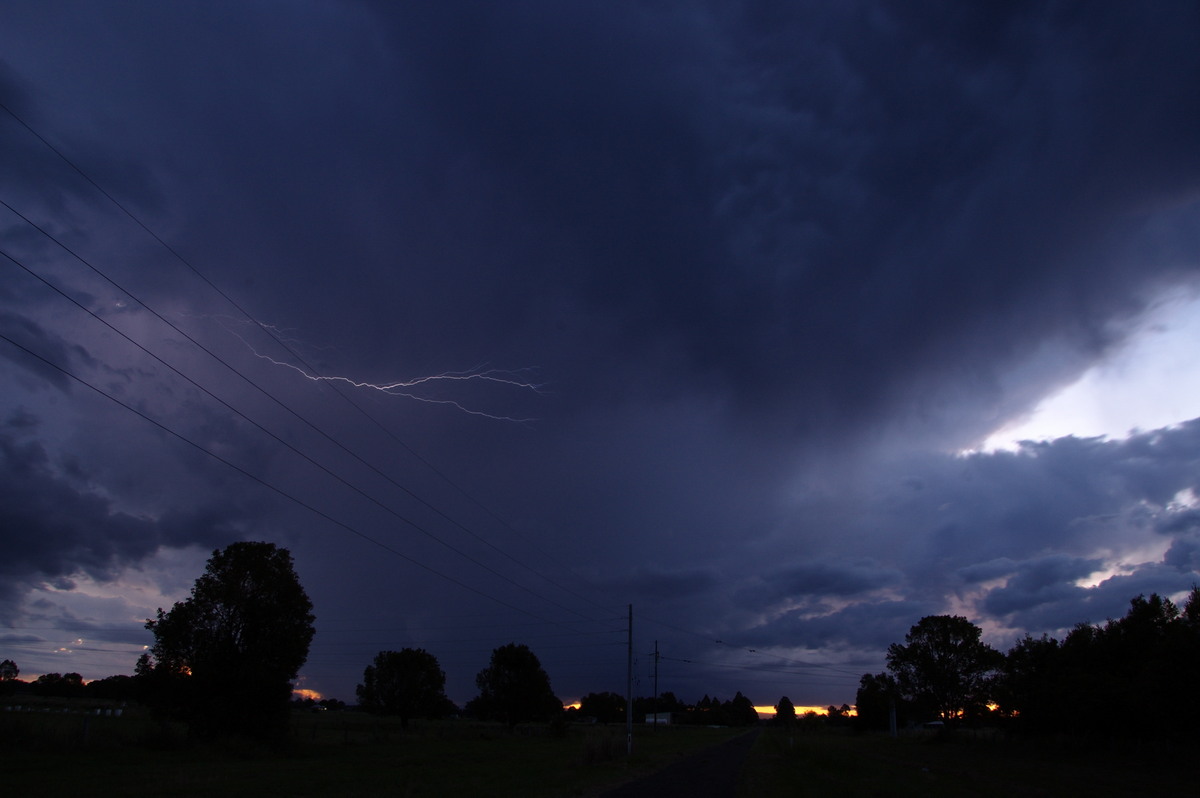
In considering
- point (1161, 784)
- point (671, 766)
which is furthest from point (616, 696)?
point (1161, 784)

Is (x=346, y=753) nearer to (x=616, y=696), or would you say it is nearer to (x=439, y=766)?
(x=439, y=766)

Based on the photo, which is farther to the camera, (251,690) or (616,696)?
(616,696)

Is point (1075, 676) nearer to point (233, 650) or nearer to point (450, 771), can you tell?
point (450, 771)

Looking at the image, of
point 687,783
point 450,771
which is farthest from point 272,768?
point 687,783

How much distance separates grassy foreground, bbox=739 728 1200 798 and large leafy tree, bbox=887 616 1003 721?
35.6 metres

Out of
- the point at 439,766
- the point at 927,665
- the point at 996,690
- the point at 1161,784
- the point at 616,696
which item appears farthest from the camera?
the point at 616,696

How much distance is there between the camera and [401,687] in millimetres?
92125

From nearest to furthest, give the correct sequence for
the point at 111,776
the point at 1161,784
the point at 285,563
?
1. the point at 111,776
2. the point at 1161,784
3. the point at 285,563

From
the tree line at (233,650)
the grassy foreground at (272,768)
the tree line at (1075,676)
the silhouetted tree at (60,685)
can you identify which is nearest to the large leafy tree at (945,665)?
the tree line at (1075,676)

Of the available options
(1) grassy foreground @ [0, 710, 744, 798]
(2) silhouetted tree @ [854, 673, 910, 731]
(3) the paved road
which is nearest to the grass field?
(1) grassy foreground @ [0, 710, 744, 798]

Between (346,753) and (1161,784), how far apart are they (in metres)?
44.4

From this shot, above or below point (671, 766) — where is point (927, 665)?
above

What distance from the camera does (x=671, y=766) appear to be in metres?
42.0

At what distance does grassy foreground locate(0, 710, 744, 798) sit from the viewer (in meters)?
23.3
